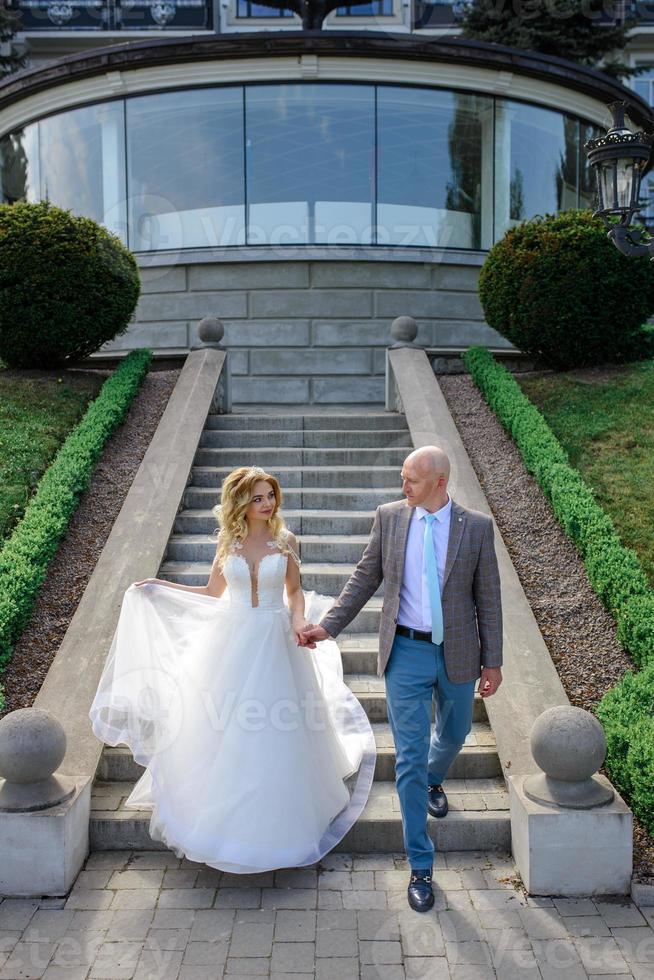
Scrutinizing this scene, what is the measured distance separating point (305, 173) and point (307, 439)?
6.52m

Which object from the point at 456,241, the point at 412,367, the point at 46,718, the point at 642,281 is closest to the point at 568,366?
the point at 642,281

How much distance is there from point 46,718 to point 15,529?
9.09 feet

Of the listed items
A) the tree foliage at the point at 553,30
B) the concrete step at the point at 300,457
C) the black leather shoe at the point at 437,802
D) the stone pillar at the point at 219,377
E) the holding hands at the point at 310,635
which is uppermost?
the tree foliage at the point at 553,30

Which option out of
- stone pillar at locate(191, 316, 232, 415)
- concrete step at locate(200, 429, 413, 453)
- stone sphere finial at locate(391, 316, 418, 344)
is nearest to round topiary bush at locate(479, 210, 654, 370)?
stone sphere finial at locate(391, 316, 418, 344)

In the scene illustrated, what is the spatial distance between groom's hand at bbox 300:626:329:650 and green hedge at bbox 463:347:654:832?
5.55 ft

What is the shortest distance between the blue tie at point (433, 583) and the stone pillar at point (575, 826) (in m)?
0.79

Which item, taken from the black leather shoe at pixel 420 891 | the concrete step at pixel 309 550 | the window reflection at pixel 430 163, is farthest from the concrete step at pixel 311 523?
the window reflection at pixel 430 163

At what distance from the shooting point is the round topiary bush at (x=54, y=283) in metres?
9.95

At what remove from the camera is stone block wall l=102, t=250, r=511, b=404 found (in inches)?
534

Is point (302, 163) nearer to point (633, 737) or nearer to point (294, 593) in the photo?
point (294, 593)

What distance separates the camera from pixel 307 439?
942cm

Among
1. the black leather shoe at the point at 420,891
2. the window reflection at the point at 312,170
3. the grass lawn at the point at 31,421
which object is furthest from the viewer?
the window reflection at the point at 312,170

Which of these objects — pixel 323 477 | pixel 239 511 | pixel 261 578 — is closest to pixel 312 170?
pixel 323 477

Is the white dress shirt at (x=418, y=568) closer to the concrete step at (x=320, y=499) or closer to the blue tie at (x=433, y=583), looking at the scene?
the blue tie at (x=433, y=583)
